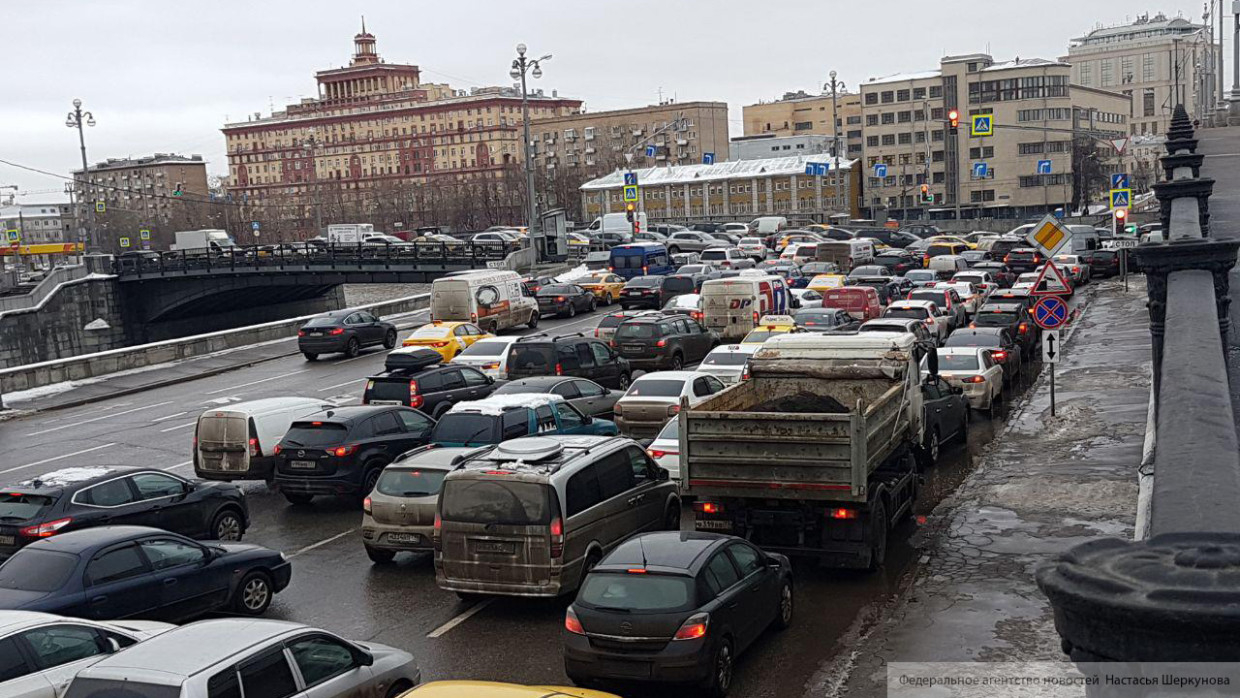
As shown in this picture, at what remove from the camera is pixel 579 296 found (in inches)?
1841

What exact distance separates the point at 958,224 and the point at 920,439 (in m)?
82.4

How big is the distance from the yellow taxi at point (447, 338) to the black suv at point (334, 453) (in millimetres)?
13567

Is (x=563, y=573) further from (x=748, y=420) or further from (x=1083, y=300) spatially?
(x=1083, y=300)

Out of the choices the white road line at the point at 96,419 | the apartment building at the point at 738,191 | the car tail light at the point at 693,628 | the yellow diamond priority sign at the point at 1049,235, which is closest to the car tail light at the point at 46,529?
the car tail light at the point at 693,628

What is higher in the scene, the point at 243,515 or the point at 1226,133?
the point at 1226,133

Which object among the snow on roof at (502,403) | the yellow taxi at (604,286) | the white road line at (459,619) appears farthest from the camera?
the yellow taxi at (604,286)

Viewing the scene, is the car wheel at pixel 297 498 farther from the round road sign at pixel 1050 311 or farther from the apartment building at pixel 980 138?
the apartment building at pixel 980 138

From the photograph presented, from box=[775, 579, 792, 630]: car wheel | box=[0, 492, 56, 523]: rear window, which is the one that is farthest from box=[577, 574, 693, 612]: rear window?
box=[0, 492, 56, 523]: rear window

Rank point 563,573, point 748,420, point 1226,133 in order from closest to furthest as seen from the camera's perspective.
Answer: point 563,573
point 748,420
point 1226,133

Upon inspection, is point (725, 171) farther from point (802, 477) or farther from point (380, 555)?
point (802, 477)

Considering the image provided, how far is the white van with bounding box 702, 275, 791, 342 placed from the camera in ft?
111

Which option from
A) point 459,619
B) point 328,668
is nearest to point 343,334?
point 459,619

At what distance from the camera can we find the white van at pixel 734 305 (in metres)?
33.9

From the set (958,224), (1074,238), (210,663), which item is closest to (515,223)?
(958,224)
